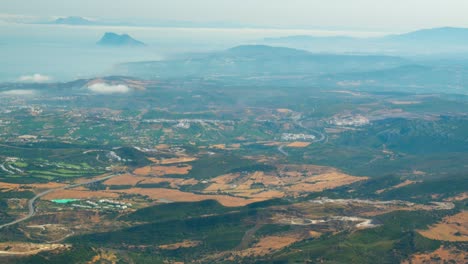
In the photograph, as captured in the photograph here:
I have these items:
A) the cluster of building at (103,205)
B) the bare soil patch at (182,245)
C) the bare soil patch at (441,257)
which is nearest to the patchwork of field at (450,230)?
the bare soil patch at (441,257)

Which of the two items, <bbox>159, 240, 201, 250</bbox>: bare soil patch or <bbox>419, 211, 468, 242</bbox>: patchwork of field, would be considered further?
<bbox>159, 240, 201, 250</bbox>: bare soil patch

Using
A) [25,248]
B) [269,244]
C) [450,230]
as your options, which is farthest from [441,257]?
[25,248]

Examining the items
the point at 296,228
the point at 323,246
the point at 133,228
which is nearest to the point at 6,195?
the point at 133,228

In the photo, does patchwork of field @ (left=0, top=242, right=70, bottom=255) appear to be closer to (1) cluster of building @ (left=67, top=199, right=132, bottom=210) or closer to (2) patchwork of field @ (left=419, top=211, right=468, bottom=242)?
(1) cluster of building @ (left=67, top=199, right=132, bottom=210)

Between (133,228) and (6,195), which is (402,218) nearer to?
(133,228)

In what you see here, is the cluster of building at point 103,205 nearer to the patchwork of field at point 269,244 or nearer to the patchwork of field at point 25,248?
the patchwork of field at point 25,248

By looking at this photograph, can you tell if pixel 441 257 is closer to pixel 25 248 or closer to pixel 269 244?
pixel 269 244

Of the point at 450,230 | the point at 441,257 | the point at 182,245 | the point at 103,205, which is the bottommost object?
the point at 103,205

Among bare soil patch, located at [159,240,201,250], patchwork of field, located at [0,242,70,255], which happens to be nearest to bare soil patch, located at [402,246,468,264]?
bare soil patch, located at [159,240,201,250]

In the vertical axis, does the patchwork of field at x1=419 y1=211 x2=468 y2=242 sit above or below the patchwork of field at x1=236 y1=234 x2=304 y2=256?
above
